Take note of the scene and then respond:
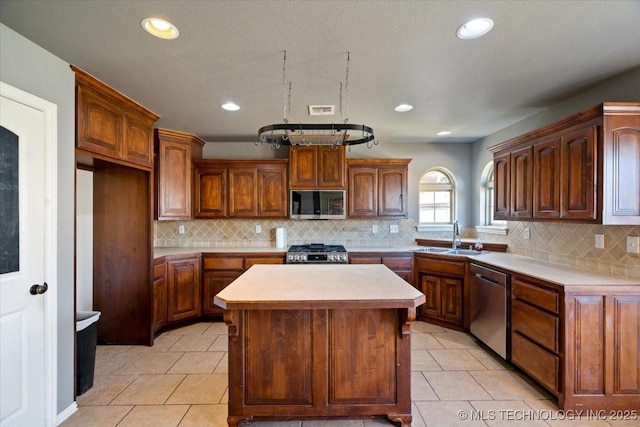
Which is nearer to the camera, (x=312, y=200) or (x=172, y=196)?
(x=172, y=196)

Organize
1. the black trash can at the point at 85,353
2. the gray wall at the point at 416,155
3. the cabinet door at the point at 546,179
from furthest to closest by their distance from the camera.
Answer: the gray wall at the point at 416,155 → the cabinet door at the point at 546,179 → the black trash can at the point at 85,353

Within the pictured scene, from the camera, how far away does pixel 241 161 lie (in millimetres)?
4281

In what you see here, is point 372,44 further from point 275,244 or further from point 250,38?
point 275,244

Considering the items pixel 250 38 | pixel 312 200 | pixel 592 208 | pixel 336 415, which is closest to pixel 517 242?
pixel 592 208

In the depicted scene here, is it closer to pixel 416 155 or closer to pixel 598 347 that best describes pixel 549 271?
pixel 598 347

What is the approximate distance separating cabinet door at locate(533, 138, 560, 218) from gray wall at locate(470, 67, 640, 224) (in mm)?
512

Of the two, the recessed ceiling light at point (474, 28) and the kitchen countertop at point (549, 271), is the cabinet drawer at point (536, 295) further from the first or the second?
the recessed ceiling light at point (474, 28)

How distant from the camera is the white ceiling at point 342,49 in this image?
1649mm

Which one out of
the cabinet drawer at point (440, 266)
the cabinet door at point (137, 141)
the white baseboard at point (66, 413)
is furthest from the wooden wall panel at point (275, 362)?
the cabinet drawer at point (440, 266)

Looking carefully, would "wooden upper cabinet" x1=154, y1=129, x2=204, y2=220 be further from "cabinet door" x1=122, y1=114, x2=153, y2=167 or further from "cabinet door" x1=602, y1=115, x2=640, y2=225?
"cabinet door" x1=602, y1=115, x2=640, y2=225

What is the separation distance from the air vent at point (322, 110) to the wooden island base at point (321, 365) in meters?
2.03

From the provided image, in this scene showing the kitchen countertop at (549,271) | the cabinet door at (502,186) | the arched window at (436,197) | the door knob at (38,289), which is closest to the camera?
the door knob at (38,289)

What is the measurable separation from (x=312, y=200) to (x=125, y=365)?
277cm

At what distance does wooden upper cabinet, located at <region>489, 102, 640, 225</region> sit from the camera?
2154 millimetres
